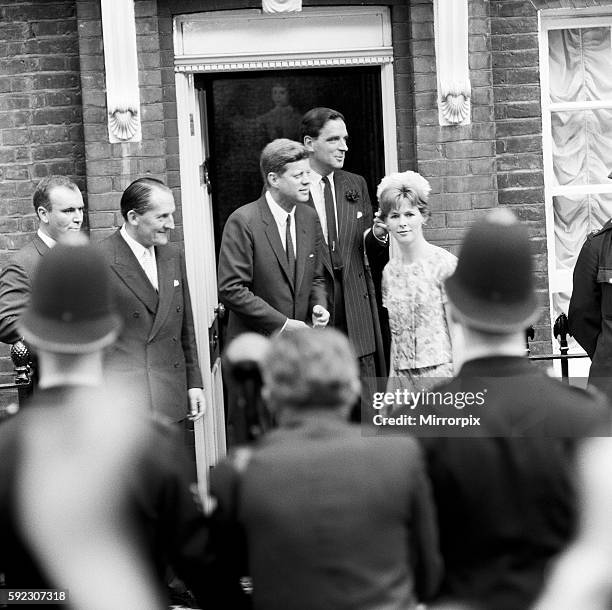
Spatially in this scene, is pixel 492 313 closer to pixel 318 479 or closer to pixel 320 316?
pixel 318 479

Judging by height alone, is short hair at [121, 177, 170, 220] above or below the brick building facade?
below

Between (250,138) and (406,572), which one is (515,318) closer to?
(406,572)

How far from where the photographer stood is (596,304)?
625 cm

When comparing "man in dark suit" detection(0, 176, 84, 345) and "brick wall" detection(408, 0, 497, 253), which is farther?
"brick wall" detection(408, 0, 497, 253)

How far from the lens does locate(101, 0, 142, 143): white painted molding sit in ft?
22.0

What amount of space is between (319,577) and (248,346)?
2.70ft

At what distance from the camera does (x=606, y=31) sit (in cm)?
752

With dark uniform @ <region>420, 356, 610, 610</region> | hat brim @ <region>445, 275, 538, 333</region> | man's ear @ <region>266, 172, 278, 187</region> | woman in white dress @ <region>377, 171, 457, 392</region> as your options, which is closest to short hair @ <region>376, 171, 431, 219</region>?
woman in white dress @ <region>377, 171, 457, 392</region>

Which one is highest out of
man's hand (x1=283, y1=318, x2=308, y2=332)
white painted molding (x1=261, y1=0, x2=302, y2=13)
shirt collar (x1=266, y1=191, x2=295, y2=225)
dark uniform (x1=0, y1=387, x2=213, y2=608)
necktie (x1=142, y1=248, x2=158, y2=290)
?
white painted molding (x1=261, y1=0, x2=302, y2=13)

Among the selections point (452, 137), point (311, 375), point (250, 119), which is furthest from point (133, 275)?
point (250, 119)

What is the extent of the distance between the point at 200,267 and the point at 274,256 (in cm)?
115

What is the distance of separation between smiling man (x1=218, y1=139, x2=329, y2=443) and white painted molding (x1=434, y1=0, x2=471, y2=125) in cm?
112

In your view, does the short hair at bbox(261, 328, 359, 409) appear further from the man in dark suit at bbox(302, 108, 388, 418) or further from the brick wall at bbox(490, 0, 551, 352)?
the brick wall at bbox(490, 0, 551, 352)

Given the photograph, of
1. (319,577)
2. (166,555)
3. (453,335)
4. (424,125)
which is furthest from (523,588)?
(424,125)
